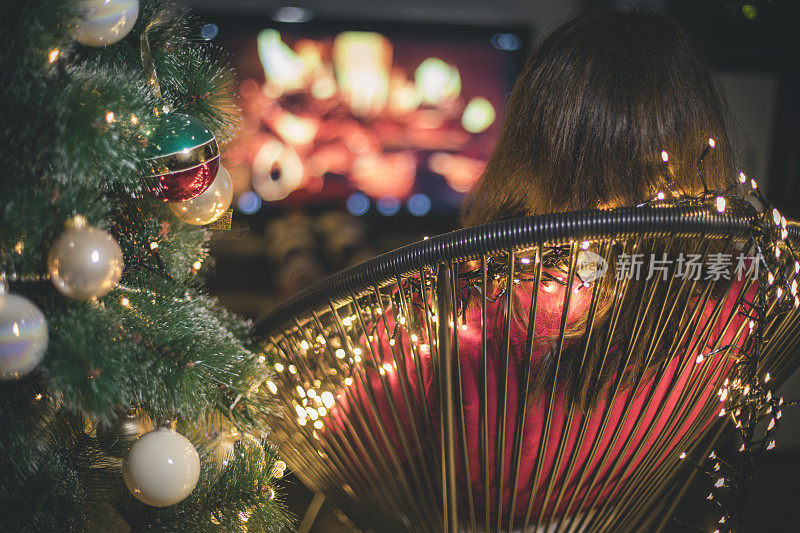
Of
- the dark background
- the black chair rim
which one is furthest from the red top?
the dark background

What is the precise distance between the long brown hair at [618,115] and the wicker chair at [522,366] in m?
0.14

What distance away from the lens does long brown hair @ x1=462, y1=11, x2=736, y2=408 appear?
73cm

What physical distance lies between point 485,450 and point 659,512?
0.40 m

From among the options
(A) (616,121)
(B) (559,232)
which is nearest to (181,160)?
(B) (559,232)

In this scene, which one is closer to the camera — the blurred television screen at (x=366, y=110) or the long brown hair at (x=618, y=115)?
the long brown hair at (x=618, y=115)

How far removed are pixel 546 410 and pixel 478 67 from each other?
7.97 feet

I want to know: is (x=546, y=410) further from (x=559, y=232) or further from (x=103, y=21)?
(x=103, y=21)

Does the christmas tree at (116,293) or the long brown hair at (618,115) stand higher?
the long brown hair at (618,115)

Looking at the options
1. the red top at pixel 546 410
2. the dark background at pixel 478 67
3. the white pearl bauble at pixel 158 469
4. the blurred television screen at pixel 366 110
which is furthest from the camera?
the blurred television screen at pixel 366 110

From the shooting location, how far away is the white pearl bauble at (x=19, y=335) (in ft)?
1.55

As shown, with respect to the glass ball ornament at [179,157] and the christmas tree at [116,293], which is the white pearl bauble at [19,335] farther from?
the glass ball ornament at [179,157]

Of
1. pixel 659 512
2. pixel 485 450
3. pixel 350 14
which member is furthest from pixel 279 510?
pixel 350 14

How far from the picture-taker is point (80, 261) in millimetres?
502

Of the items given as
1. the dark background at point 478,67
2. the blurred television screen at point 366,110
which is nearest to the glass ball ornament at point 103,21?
the dark background at point 478,67
